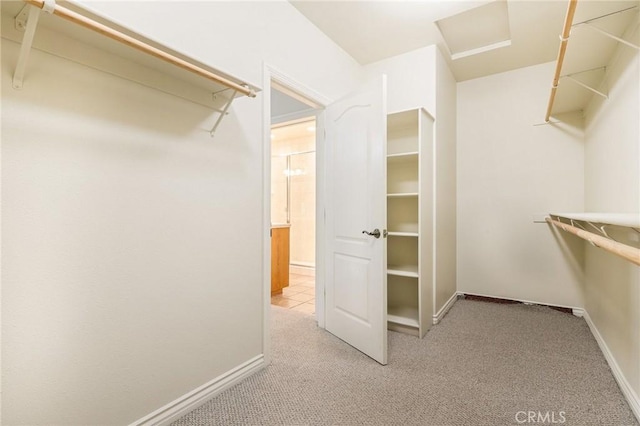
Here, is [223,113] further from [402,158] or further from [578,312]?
[578,312]

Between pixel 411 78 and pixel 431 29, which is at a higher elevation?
pixel 431 29

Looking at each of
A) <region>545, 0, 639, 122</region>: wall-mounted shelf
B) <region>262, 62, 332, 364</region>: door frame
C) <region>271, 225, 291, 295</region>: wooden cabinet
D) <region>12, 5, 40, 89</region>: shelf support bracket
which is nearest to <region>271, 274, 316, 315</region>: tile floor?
<region>271, 225, 291, 295</region>: wooden cabinet

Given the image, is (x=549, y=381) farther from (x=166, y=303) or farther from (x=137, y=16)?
(x=137, y=16)

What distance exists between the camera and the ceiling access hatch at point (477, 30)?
2.63 meters

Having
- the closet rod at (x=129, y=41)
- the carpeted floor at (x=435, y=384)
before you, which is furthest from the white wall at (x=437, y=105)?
the closet rod at (x=129, y=41)

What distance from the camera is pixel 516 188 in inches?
142

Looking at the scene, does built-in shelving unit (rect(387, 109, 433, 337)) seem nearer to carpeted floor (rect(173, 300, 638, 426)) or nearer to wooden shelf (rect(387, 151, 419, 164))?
wooden shelf (rect(387, 151, 419, 164))

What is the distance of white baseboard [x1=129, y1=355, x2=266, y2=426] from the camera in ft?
5.00

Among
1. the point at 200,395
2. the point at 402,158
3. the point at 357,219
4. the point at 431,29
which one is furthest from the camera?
the point at 402,158

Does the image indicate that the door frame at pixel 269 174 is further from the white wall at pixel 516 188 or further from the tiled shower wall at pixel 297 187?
the tiled shower wall at pixel 297 187

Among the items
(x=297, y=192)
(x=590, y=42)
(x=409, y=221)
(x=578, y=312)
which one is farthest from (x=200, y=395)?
(x=297, y=192)

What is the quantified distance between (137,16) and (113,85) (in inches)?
14.2

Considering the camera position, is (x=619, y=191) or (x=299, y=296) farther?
(x=299, y=296)

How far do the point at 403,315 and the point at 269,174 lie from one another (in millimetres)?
1841
